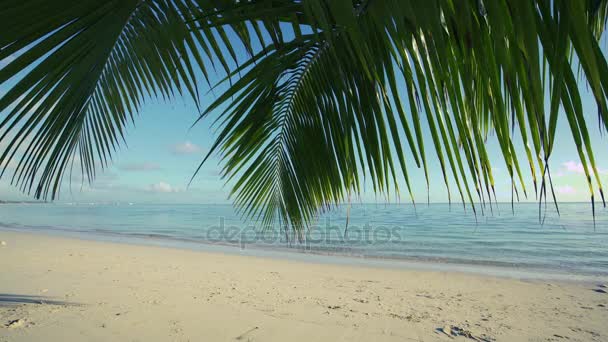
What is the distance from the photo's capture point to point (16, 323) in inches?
161

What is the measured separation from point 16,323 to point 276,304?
3.30 m

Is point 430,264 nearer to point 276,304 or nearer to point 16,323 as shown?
point 276,304

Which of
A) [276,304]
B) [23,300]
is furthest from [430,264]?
[23,300]

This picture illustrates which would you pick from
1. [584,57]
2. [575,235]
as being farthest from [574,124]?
[575,235]

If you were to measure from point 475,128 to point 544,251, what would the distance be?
53.2 ft

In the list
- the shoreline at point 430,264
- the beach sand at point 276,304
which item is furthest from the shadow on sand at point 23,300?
the shoreline at point 430,264

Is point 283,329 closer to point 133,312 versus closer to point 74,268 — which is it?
point 133,312

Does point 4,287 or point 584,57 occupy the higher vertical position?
point 584,57

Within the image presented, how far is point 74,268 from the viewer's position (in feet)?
25.2

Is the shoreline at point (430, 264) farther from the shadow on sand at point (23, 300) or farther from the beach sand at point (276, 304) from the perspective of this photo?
the shadow on sand at point (23, 300)

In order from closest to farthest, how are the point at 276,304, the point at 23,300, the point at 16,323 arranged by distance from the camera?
1. the point at 16,323
2. the point at 23,300
3. the point at 276,304

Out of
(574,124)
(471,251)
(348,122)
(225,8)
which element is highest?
(225,8)

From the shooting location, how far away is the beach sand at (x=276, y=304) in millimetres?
4152

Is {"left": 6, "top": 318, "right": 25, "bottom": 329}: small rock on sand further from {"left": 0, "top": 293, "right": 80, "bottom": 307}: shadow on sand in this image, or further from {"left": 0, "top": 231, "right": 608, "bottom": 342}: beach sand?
{"left": 0, "top": 293, "right": 80, "bottom": 307}: shadow on sand
